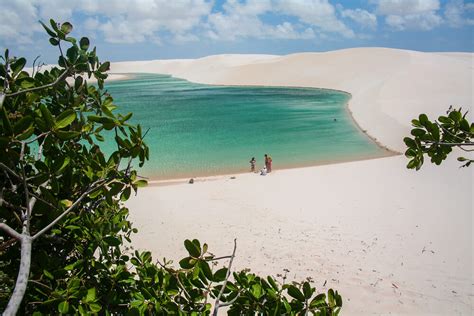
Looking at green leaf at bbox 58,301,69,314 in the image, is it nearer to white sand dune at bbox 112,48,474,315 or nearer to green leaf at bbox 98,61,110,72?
green leaf at bbox 98,61,110,72

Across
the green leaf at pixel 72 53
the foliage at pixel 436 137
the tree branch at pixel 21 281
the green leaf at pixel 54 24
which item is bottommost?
the tree branch at pixel 21 281

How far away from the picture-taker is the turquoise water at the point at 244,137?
60.2ft

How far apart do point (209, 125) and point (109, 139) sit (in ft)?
25.8

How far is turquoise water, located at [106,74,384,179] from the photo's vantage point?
60.2 ft

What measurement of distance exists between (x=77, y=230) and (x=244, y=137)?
69.7ft

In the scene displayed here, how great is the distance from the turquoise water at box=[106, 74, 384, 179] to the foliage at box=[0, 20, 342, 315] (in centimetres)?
1391

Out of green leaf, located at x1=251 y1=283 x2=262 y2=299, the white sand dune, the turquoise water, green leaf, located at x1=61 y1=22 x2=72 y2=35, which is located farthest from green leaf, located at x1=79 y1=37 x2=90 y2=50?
the turquoise water

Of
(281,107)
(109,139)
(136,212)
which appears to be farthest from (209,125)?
(136,212)

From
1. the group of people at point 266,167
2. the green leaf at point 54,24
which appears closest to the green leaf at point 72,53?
the green leaf at point 54,24

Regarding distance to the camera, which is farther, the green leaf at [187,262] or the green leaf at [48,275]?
the green leaf at [48,275]

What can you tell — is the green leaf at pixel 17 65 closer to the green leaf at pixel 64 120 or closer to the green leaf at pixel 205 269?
the green leaf at pixel 64 120

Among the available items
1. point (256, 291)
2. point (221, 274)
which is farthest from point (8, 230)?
point (256, 291)

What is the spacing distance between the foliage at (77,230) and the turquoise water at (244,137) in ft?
45.6

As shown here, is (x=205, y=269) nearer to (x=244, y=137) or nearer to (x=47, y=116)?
(x=47, y=116)
